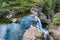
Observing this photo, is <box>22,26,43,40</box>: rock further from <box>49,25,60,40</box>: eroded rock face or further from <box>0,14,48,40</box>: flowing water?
<box>49,25,60,40</box>: eroded rock face

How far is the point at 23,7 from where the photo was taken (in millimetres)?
15219

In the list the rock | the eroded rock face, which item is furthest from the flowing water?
the eroded rock face

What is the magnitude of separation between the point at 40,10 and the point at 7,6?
3425 mm

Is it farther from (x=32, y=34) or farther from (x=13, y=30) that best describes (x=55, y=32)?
(x=13, y=30)

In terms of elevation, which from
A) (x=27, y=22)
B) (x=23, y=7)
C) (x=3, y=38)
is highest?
(x=23, y=7)

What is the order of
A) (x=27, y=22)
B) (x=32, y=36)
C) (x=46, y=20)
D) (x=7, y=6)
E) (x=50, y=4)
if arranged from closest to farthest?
(x=32, y=36) < (x=27, y=22) < (x=7, y=6) < (x=46, y=20) < (x=50, y=4)

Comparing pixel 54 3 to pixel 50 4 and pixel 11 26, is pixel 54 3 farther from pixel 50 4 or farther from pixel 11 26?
pixel 11 26

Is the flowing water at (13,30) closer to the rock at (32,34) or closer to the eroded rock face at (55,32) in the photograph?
the rock at (32,34)

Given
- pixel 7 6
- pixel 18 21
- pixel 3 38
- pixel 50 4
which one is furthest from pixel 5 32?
pixel 50 4

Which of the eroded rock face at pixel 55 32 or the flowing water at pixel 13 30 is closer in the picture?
the eroded rock face at pixel 55 32

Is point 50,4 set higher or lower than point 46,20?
higher

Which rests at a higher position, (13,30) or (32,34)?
(13,30)

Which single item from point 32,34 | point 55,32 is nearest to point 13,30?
point 32,34

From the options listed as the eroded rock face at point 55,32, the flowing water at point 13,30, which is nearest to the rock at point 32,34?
the flowing water at point 13,30
